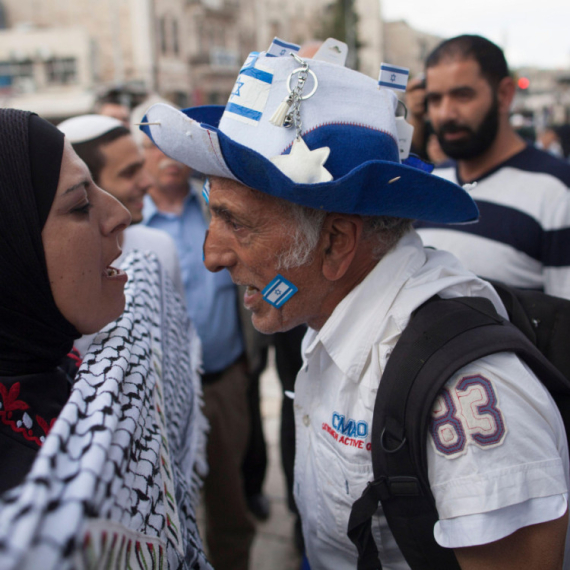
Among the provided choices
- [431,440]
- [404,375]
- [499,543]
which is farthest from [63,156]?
[499,543]

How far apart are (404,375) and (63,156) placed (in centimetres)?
99

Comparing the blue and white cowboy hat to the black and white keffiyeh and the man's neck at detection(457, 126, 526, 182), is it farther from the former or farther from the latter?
the man's neck at detection(457, 126, 526, 182)

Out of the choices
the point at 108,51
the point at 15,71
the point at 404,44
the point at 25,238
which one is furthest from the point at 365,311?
the point at 404,44

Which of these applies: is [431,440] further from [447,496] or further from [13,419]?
[13,419]

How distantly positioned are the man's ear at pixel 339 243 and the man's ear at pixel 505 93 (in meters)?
1.82

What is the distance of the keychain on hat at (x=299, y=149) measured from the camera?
48.5 inches

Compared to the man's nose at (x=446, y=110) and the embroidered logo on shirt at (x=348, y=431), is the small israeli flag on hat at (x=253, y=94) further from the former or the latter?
the man's nose at (x=446, y=110)

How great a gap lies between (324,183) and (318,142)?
6.5 inches

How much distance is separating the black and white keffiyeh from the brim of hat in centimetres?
56

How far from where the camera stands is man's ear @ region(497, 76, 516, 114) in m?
2.70

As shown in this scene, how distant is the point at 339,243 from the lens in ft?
4.58

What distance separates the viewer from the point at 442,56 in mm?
2713

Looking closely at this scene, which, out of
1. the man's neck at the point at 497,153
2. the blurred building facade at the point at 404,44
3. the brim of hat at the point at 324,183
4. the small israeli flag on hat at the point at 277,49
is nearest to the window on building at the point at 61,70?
the man's neck at the point at 497,153

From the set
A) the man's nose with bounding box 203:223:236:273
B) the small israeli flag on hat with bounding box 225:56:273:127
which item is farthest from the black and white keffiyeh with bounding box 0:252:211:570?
the small israeli flag on hat with bounding box 225:56:273:127
